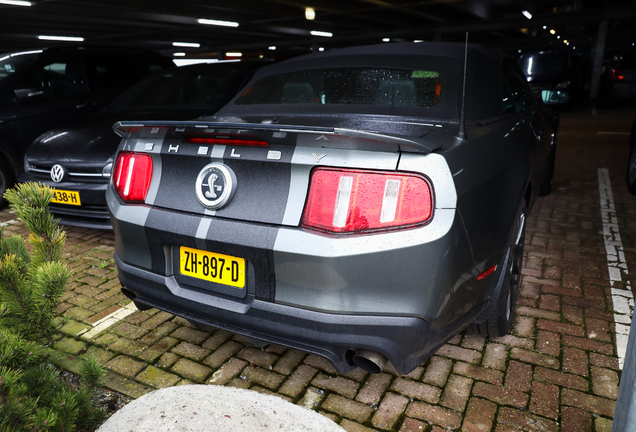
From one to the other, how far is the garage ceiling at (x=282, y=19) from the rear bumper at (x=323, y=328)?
12.3 meters

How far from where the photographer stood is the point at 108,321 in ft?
9.90

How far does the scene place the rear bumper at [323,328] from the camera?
5.92 feet

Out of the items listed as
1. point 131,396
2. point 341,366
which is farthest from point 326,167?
point 131,396

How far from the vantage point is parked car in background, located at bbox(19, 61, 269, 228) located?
414cm

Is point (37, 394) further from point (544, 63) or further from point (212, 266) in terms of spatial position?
point (544, 63)

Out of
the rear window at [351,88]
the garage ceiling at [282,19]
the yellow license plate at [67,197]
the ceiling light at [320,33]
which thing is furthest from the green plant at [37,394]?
the ceiling light at [320,33]

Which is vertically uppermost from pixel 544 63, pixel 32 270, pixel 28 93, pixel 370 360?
pixel 544 63

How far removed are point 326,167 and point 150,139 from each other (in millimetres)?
978

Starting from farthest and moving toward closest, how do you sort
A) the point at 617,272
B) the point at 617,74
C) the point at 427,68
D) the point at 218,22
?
the point at 218,22
the point at 617,74
the point at 617,272
the point at 427,68

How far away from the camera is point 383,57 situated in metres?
Answer: 2.88

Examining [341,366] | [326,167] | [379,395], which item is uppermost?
[326,167]

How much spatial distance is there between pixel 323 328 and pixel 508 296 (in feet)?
4.29

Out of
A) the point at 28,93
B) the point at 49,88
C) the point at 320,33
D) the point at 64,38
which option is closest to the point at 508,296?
the point at 28,93

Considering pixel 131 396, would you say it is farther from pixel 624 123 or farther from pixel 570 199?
pixel 624 123
